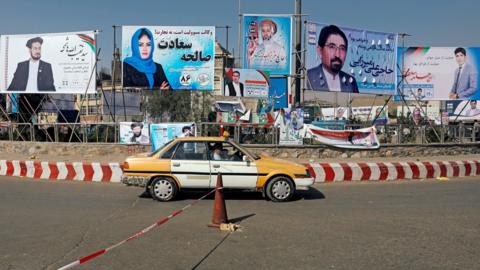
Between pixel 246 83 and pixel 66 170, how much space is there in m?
9.72

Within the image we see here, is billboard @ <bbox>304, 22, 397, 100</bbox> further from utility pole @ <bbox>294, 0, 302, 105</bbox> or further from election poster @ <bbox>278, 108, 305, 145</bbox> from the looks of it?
election poster @ <bbox>278, 108, 305, 145</bbox>

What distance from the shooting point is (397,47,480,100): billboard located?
23.9 metres

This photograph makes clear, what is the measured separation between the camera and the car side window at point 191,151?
994 cm

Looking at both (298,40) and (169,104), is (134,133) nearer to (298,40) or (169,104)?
(298,40)

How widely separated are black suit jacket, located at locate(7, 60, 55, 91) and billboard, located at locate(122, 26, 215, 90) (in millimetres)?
3807

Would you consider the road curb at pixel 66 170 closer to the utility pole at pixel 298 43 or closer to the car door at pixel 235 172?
the car door at pixel 235 172

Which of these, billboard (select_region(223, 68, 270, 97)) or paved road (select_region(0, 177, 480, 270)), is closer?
paved road (select_region(0, 177, 480, 270))

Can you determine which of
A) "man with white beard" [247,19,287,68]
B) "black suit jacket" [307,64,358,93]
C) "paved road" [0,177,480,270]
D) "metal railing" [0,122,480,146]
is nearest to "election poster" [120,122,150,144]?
"metal railing" [0,122,480,146]

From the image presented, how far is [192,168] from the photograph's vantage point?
32.3 ft

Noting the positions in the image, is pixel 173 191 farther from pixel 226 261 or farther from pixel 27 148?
pixel 27 148

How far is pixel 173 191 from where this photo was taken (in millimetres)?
9797

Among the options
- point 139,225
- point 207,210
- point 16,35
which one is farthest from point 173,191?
point 16,35

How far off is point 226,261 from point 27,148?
1682 centimetres

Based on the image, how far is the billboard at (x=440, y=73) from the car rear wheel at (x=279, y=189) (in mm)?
16615
